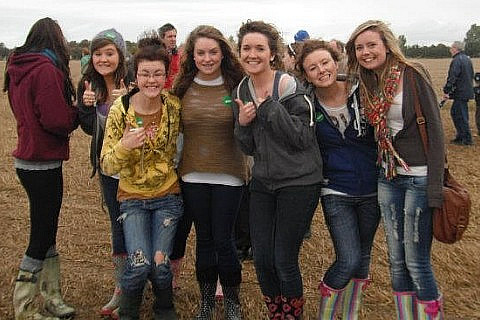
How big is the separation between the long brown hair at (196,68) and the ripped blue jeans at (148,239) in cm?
72

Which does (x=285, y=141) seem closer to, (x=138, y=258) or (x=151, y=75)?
(x=151, y=75)

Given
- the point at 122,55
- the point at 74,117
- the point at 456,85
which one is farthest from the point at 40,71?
the point at 456,85

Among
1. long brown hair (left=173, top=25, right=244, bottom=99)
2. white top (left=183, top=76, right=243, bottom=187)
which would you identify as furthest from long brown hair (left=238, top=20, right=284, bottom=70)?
white top (left=183, top=76, right=243, bottom=187)

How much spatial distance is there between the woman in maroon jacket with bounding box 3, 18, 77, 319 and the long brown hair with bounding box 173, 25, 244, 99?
2.41 ft

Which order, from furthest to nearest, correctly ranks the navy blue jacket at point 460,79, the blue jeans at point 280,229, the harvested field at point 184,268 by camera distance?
1. the navy blue jacket at point 460,79
2. the harvested field at point 184,268
3. the blue jeans at point 280,229

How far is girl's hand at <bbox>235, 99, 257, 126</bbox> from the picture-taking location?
3045 millimetres

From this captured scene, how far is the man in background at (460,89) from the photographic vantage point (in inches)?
396

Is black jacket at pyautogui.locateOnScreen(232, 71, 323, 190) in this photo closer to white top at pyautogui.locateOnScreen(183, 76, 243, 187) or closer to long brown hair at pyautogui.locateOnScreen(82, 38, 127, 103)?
Result: white top at pyautogui.locateOnScreen(183, 76, 243, 187)

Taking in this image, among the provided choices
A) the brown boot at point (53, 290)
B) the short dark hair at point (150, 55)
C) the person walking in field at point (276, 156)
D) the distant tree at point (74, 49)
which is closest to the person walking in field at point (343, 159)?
the person walking in field at point (276, 156)

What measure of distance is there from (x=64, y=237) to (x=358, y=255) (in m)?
3.34

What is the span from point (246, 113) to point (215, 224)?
776mm

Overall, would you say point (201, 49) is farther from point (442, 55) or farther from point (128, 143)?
point (442, 55)

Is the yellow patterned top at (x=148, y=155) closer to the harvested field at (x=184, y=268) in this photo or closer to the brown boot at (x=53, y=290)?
the brown boot at (x=53, y=290)

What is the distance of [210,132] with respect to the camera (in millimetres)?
3320
